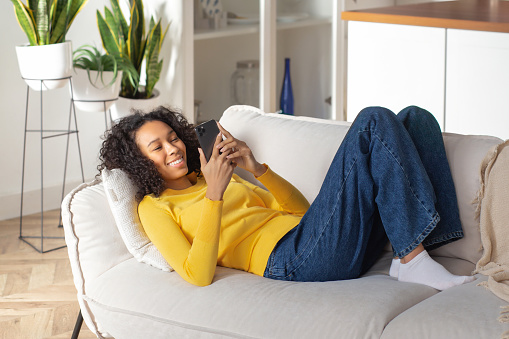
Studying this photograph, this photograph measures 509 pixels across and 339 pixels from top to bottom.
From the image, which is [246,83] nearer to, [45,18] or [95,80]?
[95,80]

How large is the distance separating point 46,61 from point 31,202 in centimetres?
98

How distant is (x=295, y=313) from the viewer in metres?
1.63

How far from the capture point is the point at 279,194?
205 cm

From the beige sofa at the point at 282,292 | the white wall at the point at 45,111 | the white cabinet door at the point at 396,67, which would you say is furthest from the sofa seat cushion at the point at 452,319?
the white wall at the point at 45,111

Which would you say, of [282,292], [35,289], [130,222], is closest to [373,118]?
[282,292]

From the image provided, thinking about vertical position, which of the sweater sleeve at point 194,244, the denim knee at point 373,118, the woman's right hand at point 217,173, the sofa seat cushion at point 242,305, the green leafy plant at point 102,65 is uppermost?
the green leafy plant at point 102,65

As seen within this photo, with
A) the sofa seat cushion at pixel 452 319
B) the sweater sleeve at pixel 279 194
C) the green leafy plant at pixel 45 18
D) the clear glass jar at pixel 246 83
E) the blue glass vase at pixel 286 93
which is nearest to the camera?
the sofa seat cushion at pixel 452 319

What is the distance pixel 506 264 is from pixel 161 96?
2.25 m

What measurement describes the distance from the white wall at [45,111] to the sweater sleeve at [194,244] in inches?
71.5

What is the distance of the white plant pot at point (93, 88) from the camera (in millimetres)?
3146

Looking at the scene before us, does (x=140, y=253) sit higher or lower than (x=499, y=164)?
lower

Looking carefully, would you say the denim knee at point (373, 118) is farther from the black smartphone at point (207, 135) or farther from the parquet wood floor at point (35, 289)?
the parquet wood floor at point (35, 289)

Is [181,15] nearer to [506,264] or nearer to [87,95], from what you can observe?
[87,95]

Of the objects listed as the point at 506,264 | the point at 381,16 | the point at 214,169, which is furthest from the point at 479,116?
the point at 214,169
